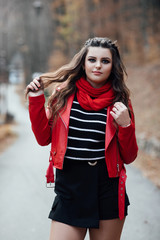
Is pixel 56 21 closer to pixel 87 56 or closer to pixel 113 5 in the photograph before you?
pixel 113 5

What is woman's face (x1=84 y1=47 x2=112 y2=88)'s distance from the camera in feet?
7.13

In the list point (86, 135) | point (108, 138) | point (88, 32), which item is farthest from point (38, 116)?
point (88, 32)

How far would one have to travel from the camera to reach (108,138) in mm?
2049

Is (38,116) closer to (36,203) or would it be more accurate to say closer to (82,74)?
(82,74)

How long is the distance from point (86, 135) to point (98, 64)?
1.72 feet

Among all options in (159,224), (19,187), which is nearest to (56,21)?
(19,187)

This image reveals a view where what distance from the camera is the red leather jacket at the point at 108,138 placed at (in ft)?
6.75

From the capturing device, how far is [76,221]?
2.05 meters

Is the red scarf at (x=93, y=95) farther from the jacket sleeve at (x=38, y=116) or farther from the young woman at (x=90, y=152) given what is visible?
the jacket sleeve at (x=38, y=116)

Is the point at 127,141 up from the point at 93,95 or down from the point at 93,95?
down

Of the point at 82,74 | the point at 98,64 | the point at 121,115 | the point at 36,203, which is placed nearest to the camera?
the point at 121,115

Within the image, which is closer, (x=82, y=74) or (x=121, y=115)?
(x=121, y=115)

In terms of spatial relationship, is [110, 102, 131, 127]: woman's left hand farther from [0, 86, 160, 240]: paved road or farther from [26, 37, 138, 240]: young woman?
[0, 86, 160, 240]: paved road

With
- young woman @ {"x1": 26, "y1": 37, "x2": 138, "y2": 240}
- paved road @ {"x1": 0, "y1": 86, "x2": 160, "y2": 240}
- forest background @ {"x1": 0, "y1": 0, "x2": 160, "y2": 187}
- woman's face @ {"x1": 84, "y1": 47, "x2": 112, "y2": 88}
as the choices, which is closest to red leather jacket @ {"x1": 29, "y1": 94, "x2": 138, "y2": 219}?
young woman @ {"x1": 26, "y1": 37, "x2": 138, "y2": 240}
